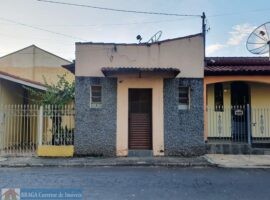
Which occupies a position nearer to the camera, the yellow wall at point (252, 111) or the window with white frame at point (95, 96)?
the window with white frame at point (95, 96)

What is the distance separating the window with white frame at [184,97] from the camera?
13.3 metres

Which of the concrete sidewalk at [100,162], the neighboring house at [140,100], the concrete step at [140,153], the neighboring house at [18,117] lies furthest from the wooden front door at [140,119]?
the neighboring house at [18,117]

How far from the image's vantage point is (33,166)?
35.5 feet

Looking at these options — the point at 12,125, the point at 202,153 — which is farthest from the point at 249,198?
the point at 12,125

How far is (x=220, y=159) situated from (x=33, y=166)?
269 inches

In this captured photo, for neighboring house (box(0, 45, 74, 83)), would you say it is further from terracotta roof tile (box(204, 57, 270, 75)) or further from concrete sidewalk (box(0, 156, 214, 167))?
concrete sidewalk (box(0, 156, 214, 167))

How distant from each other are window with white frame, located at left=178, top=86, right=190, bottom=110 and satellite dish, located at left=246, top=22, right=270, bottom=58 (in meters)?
4.29

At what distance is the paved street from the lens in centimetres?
681

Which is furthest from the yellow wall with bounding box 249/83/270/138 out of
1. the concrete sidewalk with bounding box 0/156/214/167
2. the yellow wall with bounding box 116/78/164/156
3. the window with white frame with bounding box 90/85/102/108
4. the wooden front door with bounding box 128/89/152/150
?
the window with white frame with bounding box 90/85/102/108

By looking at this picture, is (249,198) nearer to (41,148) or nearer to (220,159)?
(220,159)

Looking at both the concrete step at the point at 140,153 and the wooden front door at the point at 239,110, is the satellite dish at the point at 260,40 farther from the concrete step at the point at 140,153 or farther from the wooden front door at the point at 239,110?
the concrete step at the point at 140,153

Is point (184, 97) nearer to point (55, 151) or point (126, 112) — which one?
point (126, 112)

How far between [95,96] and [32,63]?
54.6 ft

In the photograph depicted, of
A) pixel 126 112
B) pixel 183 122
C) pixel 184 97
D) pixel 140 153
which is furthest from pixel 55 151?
pixel 184 97
